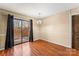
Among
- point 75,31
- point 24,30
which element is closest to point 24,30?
point 24,30

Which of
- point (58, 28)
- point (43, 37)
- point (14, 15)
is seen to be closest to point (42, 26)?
point (43, 37)

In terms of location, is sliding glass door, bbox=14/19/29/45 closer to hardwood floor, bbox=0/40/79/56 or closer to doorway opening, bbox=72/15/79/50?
hardwood floor, bbox=0/40/79/56

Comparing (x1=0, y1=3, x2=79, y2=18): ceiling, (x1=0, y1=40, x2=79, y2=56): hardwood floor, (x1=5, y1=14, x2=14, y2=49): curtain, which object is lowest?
(x1=0, y1=40, x2=79, y2=56): hardwood floor

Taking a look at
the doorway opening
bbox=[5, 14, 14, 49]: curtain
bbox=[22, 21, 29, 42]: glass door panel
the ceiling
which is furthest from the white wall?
bbox=[5, 14, 14, 49]: curtain

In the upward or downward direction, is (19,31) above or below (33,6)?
below

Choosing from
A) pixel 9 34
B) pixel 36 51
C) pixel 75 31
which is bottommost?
pixel 36 51

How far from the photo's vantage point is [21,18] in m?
3.13

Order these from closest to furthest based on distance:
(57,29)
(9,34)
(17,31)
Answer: (17,31)
(9,34)
(57,29)

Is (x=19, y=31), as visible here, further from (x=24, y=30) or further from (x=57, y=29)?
(x=57, y=29)

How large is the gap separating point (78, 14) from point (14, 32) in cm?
254

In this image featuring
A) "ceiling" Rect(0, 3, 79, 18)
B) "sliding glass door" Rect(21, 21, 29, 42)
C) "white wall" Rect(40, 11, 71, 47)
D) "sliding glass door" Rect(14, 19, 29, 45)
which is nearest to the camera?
"ceiling" Rect(0, 3, 79, 18)

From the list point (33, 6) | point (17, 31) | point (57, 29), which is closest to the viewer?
point (33, 6)

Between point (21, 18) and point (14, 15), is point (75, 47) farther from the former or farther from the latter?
point (14, 15)

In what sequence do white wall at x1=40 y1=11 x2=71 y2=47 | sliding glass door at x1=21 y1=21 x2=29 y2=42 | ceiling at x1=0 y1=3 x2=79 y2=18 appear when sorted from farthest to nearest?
1. white wall at x1=40 y1=11 x2=71 y2=47
2. sliding glass door at x1=21 y1=21 x2=29 y2=42
3. ceiling at x1=0 y1=3 x2=79 y2=18
